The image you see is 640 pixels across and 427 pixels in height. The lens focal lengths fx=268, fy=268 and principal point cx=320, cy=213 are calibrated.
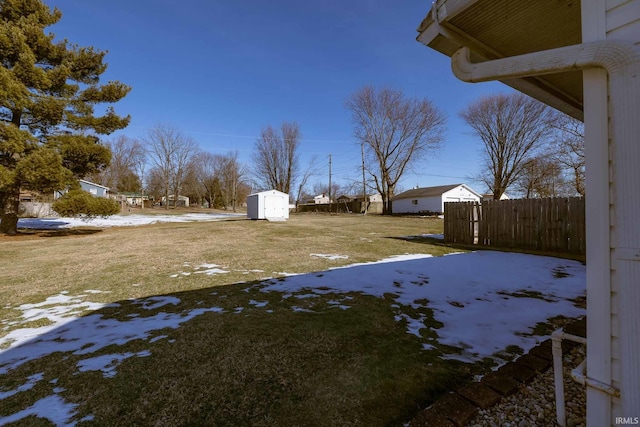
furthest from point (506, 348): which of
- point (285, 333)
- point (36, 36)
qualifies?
point (36, 36)

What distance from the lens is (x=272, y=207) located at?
63.7 ft

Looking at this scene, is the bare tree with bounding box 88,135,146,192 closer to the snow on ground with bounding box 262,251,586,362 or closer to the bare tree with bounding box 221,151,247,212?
the bare tree with bounding box 221,151,247,212

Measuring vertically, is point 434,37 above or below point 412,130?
below

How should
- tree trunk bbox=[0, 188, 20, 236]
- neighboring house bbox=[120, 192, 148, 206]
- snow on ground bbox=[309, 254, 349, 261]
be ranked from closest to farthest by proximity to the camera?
snow on ground bbox=[309, 254, 349, 261], tree trunk bbox=[0, 188, 20, 236], neighboring house bbox=[120, 192, 148, 206]

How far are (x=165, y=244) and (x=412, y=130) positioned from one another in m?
26.3

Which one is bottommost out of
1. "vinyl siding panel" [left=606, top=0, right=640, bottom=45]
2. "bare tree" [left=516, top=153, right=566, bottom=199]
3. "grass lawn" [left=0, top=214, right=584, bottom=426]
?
"grass lawn" [left=0, top=214, right=584, bottom=426]

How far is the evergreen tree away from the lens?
9328 millimetres

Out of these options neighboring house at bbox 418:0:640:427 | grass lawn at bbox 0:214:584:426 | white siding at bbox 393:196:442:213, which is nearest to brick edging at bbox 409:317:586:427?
grass lawn at bbox 0:214:584:426

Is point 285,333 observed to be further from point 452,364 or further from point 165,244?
point 165,244

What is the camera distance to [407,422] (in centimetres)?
158
